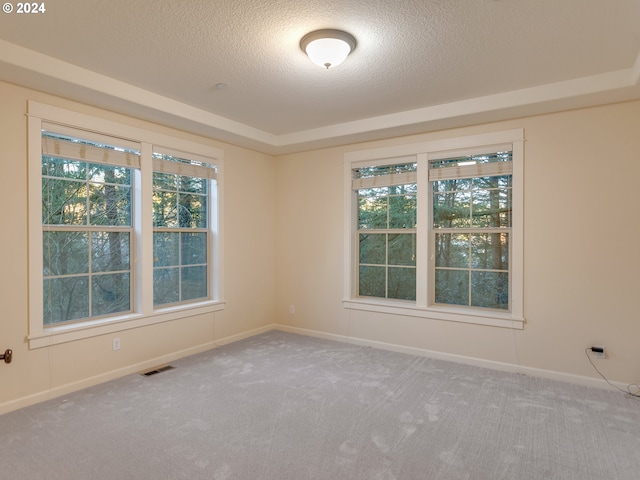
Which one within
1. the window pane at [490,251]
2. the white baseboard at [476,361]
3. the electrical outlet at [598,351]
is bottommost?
the white baseboard at [476,361]

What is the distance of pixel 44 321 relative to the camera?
314 cm

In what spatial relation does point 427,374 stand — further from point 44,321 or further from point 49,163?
point 49,163

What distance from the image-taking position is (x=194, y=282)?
452cm

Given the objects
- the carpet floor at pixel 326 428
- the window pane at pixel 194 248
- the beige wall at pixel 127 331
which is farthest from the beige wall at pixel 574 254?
the window pane at pixel 194 248

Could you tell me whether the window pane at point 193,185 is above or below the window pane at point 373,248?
above

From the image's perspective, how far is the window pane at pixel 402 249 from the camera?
14.7 feet

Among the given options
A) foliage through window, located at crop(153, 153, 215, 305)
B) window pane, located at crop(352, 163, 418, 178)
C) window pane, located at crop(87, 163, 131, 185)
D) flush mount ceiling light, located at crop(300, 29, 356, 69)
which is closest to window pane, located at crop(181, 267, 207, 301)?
foliage through window, located at crop(153, 153, 215, 305)

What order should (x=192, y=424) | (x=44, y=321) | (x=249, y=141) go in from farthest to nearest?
(x=249, y=141) < (x=44, y=321) < (x=192, y=424)

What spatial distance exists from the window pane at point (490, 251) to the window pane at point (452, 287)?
0.66 ft

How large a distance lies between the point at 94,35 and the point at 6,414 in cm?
285

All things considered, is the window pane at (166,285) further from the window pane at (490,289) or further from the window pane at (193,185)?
the window pane at (490,289)

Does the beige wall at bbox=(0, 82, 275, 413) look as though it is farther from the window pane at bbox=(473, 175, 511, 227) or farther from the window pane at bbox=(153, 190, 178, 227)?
the window pane at bbox=(473, 175, 511, 227)

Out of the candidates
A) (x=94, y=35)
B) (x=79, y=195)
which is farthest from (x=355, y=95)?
(x=79, y=195)

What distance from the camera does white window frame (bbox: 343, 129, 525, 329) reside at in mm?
3733
